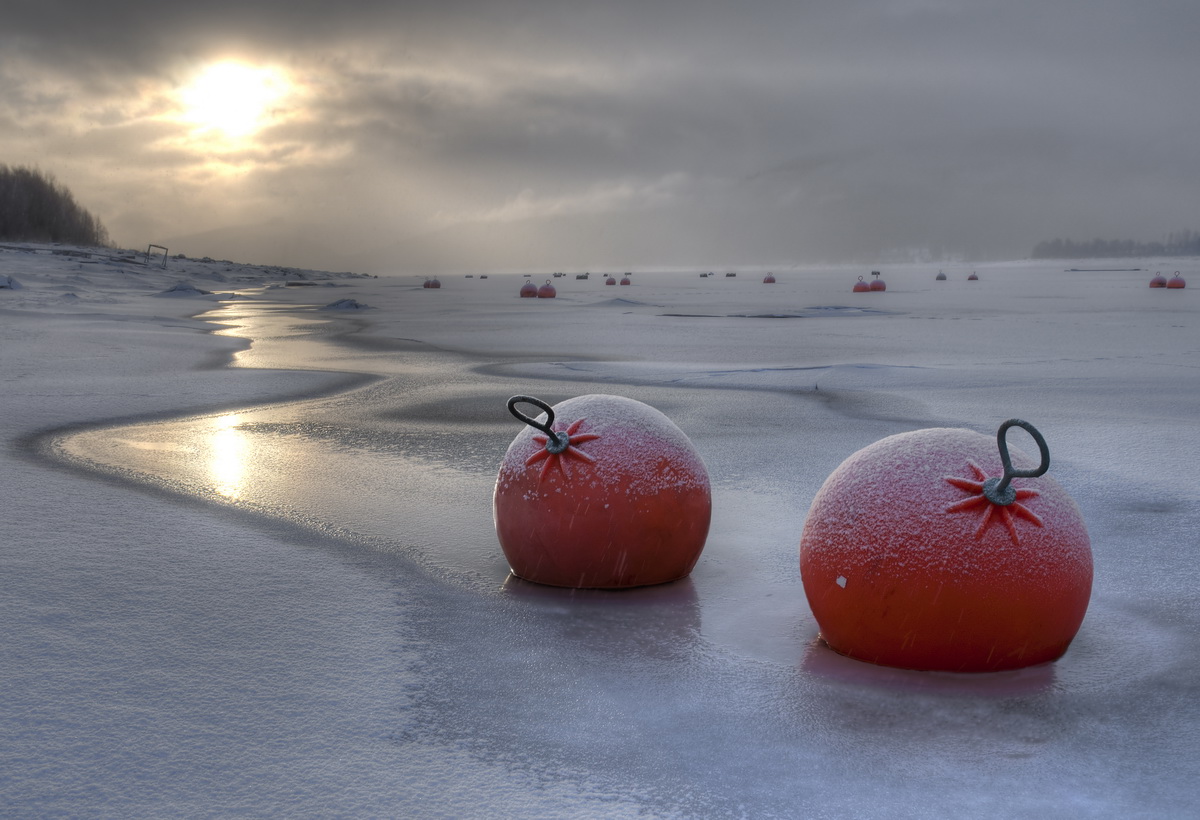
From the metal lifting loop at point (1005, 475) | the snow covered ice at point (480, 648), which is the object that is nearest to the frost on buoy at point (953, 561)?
the metal lifting loop at point (1005, 475)

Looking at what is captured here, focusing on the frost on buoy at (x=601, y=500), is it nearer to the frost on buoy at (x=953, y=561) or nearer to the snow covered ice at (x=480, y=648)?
the snow covered ice at (x=480, y=648)

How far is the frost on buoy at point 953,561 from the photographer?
3535 mm

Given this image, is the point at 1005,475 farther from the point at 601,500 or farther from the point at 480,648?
the point at 480,648

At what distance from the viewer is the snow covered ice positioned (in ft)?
9.59

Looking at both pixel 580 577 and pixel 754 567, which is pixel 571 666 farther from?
pixel 754 567

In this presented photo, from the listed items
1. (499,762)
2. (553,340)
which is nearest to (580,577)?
(499,762)

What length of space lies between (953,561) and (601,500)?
1557 millimetres

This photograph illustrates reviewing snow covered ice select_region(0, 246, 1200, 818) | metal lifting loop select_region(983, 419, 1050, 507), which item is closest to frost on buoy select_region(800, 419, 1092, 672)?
metal lifting loop select_region(983, 419, 1050, 507)

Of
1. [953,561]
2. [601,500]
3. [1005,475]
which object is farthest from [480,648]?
[1005,475]

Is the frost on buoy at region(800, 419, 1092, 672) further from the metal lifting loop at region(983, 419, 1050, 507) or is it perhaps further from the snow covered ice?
the snow covered ice

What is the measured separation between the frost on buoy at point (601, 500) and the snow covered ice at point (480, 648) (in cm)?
15

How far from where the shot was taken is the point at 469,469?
23.7 feet

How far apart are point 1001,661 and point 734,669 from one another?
0.95 m

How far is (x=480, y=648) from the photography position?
3.98 metres
